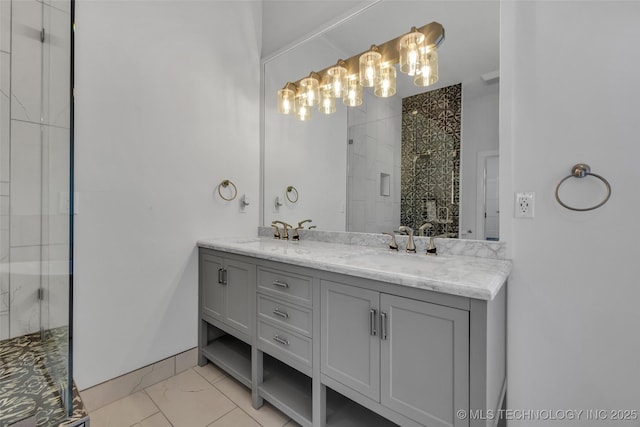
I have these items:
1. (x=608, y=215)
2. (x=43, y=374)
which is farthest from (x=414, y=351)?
(x=43, y=374)

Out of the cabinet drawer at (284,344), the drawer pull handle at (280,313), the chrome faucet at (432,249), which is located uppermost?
the chrome faucet at (432,249)

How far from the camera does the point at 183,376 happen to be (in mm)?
1880

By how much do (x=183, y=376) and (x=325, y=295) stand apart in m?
1.31

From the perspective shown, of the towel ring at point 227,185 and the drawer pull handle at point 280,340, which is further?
the towel ring at point 227,185

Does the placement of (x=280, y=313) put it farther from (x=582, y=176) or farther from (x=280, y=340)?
(x=582, y=176)

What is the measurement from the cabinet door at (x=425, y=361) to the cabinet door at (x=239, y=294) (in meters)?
0.84

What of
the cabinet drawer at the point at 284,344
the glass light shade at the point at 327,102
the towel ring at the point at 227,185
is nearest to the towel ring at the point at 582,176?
the cabinet drawer at the point at 284,344

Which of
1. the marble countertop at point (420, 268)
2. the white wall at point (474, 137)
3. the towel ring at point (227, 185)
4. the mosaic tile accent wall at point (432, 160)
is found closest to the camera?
the marble countertop at point (420, 268)

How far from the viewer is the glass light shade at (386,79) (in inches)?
66.7

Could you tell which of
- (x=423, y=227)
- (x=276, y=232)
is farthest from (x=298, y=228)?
(x=423, y=227)

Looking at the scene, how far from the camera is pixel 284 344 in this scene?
1.45 metres

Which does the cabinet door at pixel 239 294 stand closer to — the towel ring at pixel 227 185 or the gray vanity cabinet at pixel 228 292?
the gray vanity cabinet at pixel 228 292

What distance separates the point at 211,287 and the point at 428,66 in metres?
1.89

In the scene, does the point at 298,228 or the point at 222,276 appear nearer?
the point at 222,276
